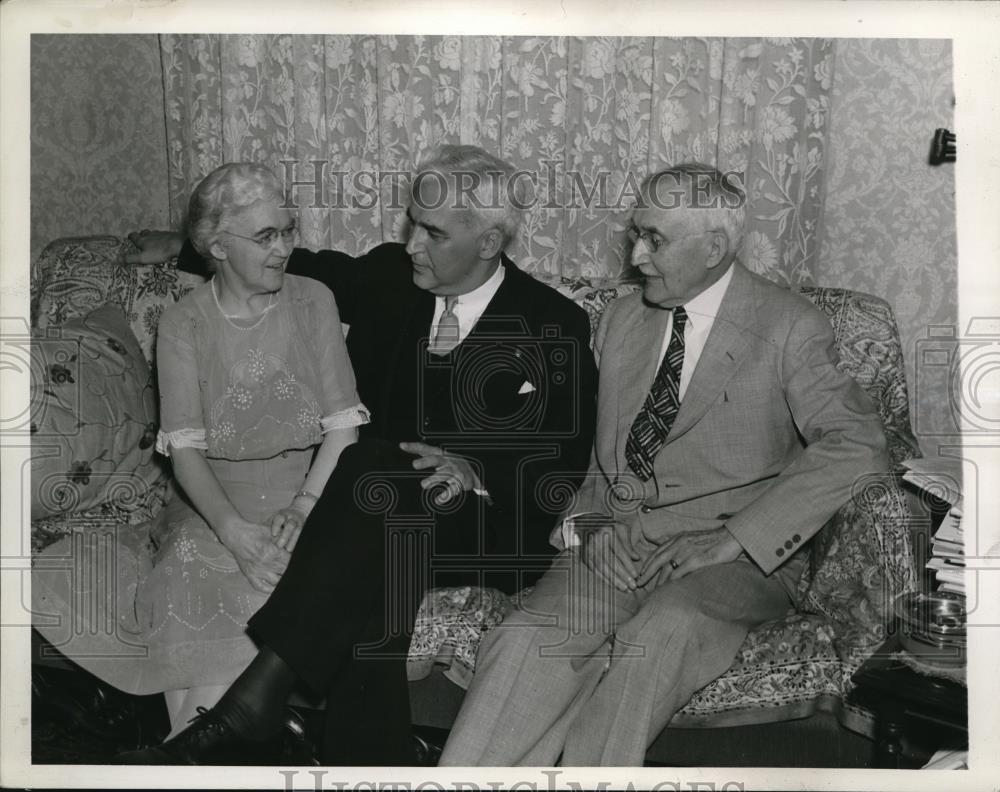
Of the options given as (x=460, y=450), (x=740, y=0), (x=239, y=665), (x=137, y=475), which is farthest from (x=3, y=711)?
(x=740, y=0)

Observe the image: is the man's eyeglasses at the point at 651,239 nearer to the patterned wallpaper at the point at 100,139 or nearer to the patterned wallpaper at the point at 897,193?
the patterned wallpaper at the point at 897,193

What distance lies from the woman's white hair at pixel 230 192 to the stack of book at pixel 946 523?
161cm

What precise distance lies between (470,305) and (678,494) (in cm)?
69

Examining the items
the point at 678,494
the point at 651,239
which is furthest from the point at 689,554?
the point at 651,239

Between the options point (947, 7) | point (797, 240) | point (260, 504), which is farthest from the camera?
point (797, 240)

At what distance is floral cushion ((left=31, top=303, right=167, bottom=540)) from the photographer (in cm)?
271

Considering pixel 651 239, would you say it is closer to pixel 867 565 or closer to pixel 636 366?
pixel 636 366

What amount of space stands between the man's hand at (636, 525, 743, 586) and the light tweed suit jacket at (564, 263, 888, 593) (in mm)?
30

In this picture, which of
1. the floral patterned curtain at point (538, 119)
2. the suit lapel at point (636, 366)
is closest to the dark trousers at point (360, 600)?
the suit lapel at point (636, 366)

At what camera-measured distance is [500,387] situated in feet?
8.80

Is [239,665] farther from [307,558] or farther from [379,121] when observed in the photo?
[379,121]

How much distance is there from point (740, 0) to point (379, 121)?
1163 millimetres

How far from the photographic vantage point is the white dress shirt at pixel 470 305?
9.05ft

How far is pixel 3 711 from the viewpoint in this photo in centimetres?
238
